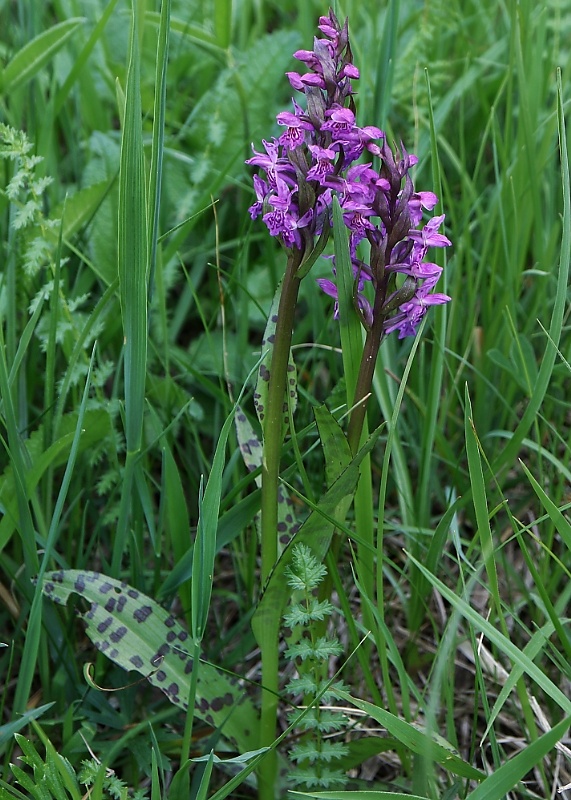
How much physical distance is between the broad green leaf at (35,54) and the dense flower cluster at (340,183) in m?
1.06

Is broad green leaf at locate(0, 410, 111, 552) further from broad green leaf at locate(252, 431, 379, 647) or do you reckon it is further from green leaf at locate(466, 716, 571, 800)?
green leaf at locate(466, 716, 571, 800)

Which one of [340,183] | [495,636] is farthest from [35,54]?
→ [495,636]

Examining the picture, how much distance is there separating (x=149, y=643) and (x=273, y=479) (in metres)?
0.41

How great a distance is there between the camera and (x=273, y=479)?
144 cm

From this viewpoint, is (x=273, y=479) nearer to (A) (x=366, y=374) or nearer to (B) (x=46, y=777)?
(A) (x=366, y=374)

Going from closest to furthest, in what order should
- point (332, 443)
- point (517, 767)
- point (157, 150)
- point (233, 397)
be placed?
point (517, 767)
point (332, 443)
point (157, 150)
point (233, 397)

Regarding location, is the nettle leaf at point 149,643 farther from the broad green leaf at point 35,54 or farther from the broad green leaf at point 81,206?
the broad green leaf at point 35,54

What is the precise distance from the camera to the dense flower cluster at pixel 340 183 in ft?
4.18

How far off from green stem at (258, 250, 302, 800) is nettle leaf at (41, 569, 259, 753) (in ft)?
0.20

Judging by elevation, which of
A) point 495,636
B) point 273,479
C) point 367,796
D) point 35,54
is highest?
point 35,54

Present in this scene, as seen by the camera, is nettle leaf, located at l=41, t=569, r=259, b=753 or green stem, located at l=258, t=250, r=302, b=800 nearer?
green stem, located at l=258, t=250, r=302, b=800

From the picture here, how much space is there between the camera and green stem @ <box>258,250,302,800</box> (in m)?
1.37

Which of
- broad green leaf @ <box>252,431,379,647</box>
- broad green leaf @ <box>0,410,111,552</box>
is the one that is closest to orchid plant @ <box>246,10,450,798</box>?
broad green leaf @ <box>252,431,379,647</box>

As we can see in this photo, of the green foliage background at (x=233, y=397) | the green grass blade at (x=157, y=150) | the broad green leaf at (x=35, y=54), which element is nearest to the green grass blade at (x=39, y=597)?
the green foliage background at (x=233, y=397)
